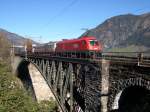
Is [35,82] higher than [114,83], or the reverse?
[114,83]

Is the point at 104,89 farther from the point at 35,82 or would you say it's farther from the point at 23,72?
the point at 23,72

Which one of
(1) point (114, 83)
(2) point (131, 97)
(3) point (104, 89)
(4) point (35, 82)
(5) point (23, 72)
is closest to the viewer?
(1) point (114, 83)

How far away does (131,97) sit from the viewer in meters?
20.5

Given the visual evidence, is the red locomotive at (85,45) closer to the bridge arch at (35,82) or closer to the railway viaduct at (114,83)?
the railway viaduct at (114,83)

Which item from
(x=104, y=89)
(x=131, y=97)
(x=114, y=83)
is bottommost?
(x=131, y=97)

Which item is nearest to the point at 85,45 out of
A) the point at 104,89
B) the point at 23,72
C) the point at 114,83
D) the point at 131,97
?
the point at 104,89

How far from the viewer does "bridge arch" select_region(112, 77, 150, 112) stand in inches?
739

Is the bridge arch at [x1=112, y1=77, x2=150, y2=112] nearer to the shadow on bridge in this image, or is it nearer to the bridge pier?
the bridge pier

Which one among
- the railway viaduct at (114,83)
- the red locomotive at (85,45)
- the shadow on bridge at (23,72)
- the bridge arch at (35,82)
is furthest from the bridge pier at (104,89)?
the shadow on bridge at (23,72)

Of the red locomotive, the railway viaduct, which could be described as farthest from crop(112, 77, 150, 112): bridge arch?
the red locomotive

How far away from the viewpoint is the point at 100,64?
73.3 feet

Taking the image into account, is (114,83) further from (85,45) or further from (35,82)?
(35,82)

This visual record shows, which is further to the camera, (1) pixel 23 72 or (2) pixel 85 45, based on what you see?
(1) pixel 23 72

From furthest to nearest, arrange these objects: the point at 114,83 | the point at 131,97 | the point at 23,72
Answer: the point at 23,72 < the point at 131,97 < the point at 114,83
